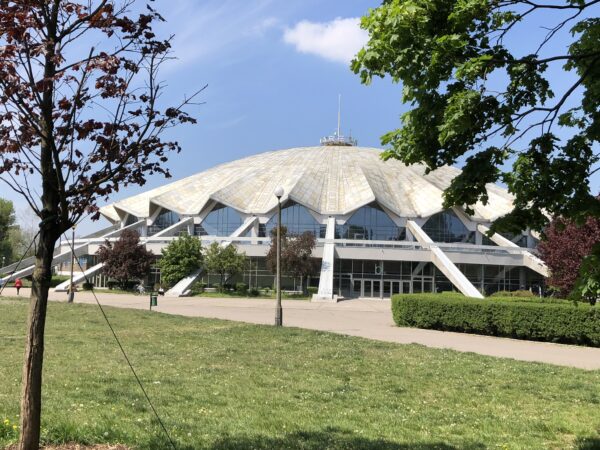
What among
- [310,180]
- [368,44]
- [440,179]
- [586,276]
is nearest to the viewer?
[368,44]

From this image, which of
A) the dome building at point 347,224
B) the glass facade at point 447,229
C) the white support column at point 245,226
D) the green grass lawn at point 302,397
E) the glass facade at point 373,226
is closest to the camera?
the green grass lawn at point 302,397

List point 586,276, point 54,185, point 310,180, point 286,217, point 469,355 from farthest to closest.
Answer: point 310,180
point 286,217
point 469,355
point 586,276
point 54,185

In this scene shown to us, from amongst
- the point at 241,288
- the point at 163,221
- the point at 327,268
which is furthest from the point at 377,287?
the point at 163,221

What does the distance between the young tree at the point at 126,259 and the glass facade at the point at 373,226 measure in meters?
22.4

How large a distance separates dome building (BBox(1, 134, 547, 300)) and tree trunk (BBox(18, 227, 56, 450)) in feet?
137

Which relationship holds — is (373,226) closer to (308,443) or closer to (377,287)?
(377,287)

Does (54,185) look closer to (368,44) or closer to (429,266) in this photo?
(368,44)

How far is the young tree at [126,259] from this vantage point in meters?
50.3

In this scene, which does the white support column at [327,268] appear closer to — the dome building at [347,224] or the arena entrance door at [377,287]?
the dome building at [347,224]

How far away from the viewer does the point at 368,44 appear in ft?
15.0

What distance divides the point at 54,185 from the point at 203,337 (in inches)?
460

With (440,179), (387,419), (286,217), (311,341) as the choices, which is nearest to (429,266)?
(286,217)

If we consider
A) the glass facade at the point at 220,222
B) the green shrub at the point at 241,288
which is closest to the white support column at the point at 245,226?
the glass facade at the point at 220,222

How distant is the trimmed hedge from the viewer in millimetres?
17109
